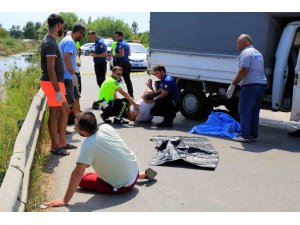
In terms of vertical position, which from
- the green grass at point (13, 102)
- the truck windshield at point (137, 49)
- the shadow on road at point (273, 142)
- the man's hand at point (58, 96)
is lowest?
the shadow on road at point (273, 142)

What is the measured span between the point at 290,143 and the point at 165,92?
2666 millimetres

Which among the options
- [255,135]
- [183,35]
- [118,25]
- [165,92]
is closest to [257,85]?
[255,135]

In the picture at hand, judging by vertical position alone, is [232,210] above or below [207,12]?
below

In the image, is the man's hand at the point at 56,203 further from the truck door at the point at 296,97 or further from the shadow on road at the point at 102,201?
the truck door at the point at 296,97

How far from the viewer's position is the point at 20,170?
12.8ft

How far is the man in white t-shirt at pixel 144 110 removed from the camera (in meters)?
8.68

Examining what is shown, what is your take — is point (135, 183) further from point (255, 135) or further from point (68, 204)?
point (255, 135)

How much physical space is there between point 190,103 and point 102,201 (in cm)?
520

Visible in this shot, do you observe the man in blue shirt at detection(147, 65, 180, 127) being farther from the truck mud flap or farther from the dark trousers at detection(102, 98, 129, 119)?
the truck mud flap

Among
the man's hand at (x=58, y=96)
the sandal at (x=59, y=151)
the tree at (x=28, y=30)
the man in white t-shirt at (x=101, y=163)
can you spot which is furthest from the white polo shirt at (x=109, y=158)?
the tree at (x=28, y=30)

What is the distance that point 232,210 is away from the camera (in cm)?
436

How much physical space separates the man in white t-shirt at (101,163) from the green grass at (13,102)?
787mm

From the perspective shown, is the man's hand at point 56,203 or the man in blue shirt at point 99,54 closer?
the man's hand at point 56,203

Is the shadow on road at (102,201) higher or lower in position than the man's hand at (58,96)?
lower
